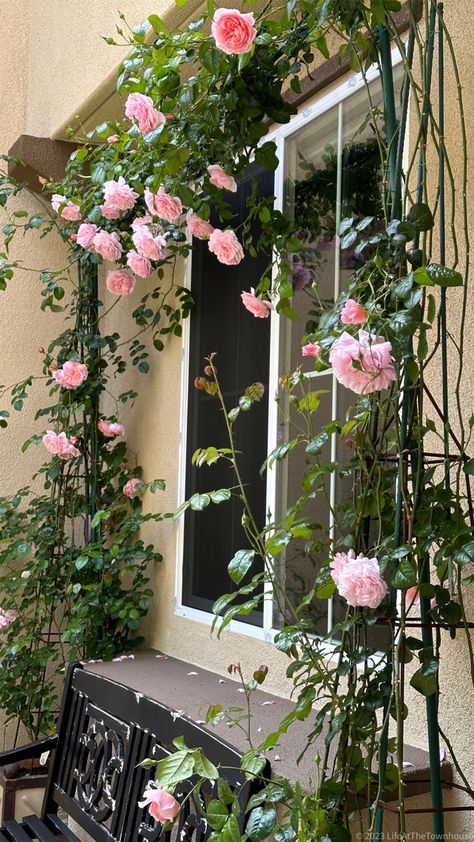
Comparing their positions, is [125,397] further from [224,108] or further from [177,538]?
[224,108]

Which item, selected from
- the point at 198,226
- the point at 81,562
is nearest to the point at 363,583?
the point at 198,226

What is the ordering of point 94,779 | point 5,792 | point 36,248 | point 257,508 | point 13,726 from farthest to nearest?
point 36,248
point 13,726
point 5,792
point 257,508
point 94,779

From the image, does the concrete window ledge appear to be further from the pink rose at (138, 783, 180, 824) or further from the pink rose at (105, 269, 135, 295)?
the pink rose at (105, 269, 135, 295)

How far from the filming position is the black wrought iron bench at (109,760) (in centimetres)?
202

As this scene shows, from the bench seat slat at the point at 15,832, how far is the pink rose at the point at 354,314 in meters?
1.92

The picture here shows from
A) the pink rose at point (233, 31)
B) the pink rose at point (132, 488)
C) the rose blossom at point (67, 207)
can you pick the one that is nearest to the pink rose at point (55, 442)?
the pink rose at point (132, 488)

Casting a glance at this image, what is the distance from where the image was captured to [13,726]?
12.9ft

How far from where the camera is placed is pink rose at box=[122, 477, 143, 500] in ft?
11.3

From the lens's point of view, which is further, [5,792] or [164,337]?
[164,337]

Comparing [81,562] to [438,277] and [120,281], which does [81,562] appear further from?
[438,277]

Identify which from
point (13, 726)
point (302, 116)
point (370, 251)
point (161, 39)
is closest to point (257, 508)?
point (370, 251)

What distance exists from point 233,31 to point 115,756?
1875 millimetres

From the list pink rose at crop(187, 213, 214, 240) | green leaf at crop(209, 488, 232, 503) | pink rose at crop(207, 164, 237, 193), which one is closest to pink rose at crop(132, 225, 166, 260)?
pink rose at crop(187, 213, 214, 240)

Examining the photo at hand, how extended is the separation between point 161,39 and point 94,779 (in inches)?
79.5
